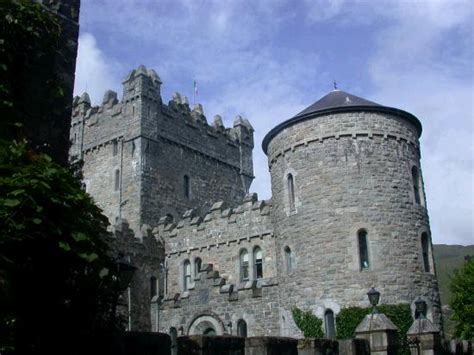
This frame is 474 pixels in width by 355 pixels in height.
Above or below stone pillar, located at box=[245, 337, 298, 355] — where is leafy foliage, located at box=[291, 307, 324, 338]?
above

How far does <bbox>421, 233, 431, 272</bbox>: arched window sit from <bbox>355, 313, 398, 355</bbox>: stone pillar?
26.5 ft

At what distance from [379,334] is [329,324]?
687cm

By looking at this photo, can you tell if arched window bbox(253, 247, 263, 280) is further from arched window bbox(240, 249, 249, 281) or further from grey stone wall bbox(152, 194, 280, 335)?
arched window bbox(240, 249, 249, 281)

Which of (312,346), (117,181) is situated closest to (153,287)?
(117,181)

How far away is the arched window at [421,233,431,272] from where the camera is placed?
22.8m

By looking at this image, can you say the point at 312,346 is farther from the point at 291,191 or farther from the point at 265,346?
the point at 291,191

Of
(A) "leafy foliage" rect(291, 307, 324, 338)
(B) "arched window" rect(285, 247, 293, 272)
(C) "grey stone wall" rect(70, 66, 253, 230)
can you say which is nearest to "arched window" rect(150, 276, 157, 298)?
(C) "grey stone wall" rect(70, 66, 253, 230)

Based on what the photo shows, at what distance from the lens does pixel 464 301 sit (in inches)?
1257

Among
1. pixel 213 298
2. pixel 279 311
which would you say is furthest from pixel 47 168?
pixel 213 298

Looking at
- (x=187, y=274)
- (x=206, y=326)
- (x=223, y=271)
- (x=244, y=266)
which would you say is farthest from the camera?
(x=187, y=274)

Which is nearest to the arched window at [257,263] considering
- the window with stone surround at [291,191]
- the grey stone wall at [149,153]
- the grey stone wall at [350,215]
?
the grey stone wall at [350,215]

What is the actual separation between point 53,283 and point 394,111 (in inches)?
721

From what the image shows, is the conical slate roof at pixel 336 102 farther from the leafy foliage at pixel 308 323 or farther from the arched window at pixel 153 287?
the arched window at pixel 153 287

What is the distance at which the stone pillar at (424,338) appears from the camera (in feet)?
56.0
